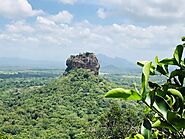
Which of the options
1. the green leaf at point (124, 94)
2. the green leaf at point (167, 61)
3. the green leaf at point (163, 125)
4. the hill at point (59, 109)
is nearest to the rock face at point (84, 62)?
the hill at point (59, 109)

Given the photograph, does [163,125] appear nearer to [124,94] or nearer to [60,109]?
[124,94]

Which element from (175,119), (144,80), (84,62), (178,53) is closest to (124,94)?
(144,80)

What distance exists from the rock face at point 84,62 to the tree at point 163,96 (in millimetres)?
83847

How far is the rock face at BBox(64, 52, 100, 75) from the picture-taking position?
86000 millimetres

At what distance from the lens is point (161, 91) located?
1.45 m

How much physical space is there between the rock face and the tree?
8385 cm

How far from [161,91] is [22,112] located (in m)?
74.6

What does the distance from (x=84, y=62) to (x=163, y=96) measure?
84911mm

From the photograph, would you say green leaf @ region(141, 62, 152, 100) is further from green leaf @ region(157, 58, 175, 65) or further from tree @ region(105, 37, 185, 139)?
green leaf @ region(157, 58, 175, 65)

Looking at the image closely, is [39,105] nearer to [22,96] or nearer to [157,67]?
[22,96]

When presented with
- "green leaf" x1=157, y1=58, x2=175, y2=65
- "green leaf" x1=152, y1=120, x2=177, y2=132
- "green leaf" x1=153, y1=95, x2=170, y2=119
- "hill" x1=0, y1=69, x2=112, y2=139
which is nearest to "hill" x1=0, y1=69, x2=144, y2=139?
"hill" x1=0, y1=69, x2=112, y2=139

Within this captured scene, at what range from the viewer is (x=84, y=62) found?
283 feet

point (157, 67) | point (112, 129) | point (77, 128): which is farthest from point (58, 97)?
point (157, 67)

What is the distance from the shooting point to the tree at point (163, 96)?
52.0 inches
